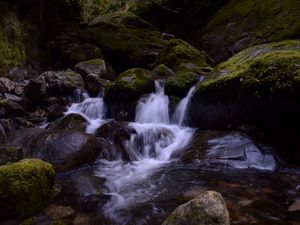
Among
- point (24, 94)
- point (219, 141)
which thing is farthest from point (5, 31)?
point (219, 141)

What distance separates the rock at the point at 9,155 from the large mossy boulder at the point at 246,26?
825cm

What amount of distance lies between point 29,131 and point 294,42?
589cm

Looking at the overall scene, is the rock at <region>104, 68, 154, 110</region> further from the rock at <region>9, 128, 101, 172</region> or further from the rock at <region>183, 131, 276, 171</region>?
the rock at <region>183, 131, 276, 171</region>

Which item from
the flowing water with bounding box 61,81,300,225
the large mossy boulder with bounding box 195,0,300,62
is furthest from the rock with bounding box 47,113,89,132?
the large mossy boulder with bounding box 195,0,300,62

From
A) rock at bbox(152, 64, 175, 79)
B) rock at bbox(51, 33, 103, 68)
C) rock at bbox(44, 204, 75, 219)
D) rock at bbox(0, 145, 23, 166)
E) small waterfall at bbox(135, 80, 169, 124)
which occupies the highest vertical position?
rock at bbox(51, 33, 103, 68)

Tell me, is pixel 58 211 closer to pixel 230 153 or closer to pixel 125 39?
pixel 230 153

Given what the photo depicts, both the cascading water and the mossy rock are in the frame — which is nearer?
the cascading water

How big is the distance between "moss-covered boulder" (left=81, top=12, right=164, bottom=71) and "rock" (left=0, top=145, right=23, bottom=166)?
27.1 ft

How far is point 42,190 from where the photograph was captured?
4.38 metres

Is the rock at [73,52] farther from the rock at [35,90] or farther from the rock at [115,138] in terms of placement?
the rock at [115,138]

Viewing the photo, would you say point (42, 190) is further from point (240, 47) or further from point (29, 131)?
point (240, 47)

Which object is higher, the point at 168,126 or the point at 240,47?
the point at 240,47

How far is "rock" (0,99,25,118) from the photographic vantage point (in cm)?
928

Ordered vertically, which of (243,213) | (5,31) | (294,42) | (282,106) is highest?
(5,31)
